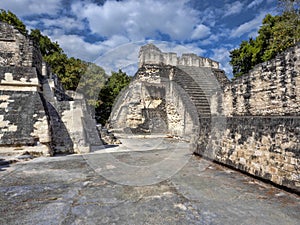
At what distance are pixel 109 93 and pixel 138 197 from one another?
18.7 m

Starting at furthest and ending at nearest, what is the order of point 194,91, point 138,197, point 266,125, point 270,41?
point 270,41, point 194,91, point 266,125, point 138,197

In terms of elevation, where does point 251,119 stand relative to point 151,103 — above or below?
below

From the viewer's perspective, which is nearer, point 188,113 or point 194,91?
point 188,113

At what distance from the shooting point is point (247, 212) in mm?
2266

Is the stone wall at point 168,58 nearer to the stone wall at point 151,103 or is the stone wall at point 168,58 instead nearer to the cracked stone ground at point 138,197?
the stone wall at point 151,103

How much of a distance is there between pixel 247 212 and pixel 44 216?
2.46 metres

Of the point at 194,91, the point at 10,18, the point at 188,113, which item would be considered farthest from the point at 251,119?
the point at 10,18

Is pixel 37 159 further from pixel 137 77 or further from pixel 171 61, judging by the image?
pixel 171 61

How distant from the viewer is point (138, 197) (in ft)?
8.80

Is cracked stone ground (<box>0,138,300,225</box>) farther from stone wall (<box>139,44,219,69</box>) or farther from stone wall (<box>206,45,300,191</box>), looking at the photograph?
stone wall (<box>139,44,219,69</box>)

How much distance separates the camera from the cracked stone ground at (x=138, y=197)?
2127 millimetres

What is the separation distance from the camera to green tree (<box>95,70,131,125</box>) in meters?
18.9

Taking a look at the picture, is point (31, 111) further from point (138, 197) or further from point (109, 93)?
point (109, 93)

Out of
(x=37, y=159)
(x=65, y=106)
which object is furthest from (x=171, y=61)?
(x=37, y=159)
